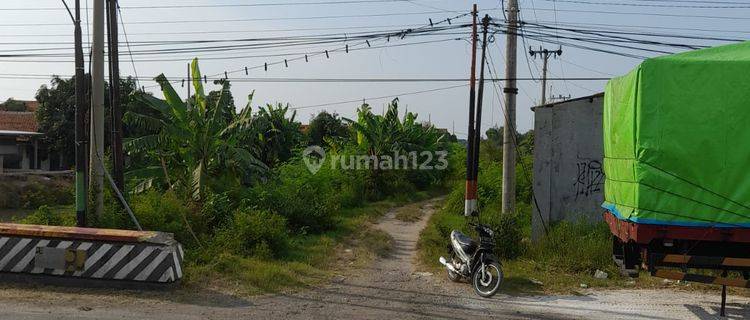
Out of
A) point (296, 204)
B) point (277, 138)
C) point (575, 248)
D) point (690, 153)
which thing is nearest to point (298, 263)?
point (296, 204)

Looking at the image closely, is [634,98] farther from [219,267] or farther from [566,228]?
[219,267]

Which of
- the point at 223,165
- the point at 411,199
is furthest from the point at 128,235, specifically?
the point at 411,199

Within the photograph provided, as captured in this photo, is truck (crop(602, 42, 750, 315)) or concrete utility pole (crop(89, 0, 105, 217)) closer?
truck (crop(602, 42, 750, 315))

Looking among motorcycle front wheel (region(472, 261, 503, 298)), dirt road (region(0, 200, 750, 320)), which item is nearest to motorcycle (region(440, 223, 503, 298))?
motorcycle front wheel (region(472, 261, 503, 298))

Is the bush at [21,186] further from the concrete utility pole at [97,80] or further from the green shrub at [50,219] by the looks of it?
the concrete utility pole at [97,80]

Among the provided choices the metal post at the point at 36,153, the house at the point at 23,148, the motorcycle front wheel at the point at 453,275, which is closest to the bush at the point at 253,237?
the motorcycle front wheel at the point at 453,275

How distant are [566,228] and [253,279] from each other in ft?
19.6

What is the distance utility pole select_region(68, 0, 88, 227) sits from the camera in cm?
975

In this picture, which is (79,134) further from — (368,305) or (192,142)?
(368,305)

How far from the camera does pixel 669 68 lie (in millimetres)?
6410

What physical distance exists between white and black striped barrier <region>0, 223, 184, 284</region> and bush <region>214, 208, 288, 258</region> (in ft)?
7.52

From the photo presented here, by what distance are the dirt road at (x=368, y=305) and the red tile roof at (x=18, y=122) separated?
3502 cm

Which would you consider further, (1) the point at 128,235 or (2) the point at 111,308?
(1) the point at 128,235

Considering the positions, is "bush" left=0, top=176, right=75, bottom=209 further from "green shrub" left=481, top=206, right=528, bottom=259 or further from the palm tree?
"green shrub" left=481, top=206, right=528, bottom=259
